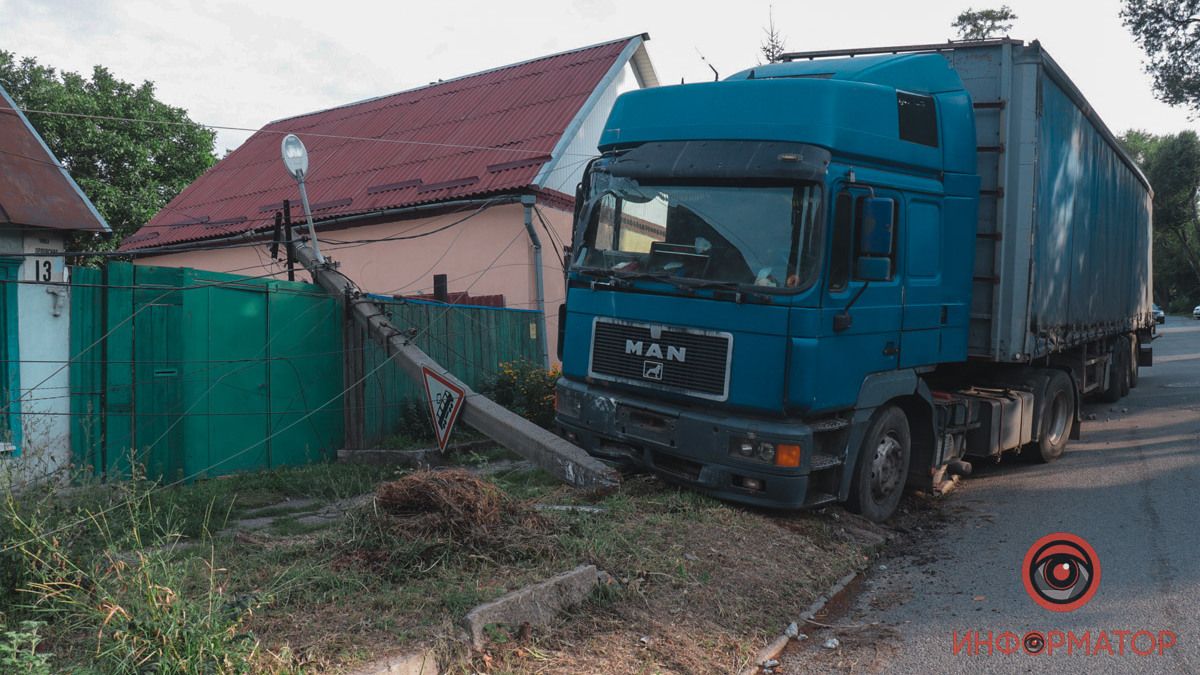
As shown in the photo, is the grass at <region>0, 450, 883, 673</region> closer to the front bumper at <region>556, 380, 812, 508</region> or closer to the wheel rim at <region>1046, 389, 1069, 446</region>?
the front bumper at <region>556, 380, 812, 508</region>

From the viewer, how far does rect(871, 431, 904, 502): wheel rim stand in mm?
7230

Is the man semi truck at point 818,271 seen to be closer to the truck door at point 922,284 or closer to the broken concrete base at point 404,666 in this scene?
the truck door at point 922,284

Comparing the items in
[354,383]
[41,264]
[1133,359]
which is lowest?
[354,383]

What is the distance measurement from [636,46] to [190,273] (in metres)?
11.6

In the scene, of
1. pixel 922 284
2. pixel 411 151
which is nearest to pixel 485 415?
pixel 922 284

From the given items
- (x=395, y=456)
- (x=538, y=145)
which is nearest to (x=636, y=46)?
(x=538, y=145)

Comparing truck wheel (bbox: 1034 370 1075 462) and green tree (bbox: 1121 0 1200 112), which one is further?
Result: green tree (bbox: 1121 0 1200 112)

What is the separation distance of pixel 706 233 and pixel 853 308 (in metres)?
1.19

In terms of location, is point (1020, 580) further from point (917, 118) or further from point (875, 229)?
point (917, 118)

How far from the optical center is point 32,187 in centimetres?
1097

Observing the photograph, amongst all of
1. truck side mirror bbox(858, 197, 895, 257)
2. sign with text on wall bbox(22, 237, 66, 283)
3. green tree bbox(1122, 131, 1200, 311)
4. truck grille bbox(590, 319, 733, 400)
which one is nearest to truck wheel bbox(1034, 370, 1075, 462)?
truck side mirror bbox(858, 197, 895, 257)

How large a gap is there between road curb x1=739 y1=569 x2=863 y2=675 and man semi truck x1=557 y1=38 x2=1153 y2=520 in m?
0.68

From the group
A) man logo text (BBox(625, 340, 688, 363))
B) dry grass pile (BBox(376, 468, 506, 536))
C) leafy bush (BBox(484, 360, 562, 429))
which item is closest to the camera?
dry grass pile (BBox(376, 468, 506, 536))

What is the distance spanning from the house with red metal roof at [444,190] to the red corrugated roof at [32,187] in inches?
94.0
